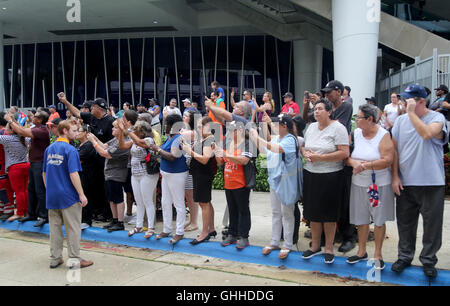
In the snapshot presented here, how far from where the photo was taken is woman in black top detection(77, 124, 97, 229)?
7.04 m

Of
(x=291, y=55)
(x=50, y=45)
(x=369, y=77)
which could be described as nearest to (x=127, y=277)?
(x=369, y=77)

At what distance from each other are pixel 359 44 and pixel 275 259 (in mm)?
9878

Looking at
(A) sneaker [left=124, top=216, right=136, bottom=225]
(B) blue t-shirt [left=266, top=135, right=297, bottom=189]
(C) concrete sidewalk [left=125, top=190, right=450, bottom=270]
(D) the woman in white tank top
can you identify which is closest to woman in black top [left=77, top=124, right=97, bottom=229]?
(C) concrete sidewalk [left=125, top=190, right=450, bottom=270]

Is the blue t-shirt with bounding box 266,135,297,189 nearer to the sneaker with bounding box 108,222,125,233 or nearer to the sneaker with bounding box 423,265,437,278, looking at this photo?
the sneaker with bounding box 423,265,437,278

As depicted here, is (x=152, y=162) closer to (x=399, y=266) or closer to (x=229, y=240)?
(x=229, y=240)

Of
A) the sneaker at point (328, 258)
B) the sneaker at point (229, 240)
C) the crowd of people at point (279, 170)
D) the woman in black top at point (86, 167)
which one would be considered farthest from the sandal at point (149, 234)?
the sneaker at point (328, 258)

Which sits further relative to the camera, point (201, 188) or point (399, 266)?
point (201, 188)

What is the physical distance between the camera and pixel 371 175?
488cm

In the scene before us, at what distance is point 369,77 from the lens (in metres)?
13.1

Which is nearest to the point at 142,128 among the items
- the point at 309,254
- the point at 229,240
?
the point at 229,240

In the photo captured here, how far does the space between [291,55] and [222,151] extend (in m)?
19.4

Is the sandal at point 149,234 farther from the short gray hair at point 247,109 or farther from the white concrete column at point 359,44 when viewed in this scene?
the white concrete column at point 359,44

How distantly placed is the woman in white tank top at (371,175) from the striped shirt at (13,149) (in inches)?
232
